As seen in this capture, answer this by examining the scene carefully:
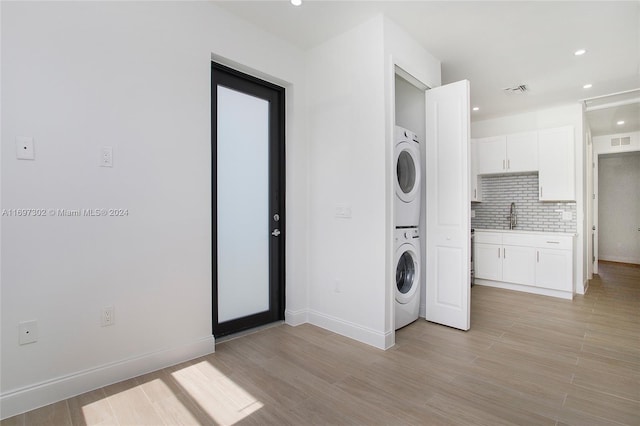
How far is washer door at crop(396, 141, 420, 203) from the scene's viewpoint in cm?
316

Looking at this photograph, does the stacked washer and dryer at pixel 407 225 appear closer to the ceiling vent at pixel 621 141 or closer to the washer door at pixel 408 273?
the washer door at pixel 408 273

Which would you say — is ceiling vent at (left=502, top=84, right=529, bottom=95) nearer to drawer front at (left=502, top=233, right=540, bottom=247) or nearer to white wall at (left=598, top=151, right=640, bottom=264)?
drawer front at (left=502, top=233, right=540, bottom=247)

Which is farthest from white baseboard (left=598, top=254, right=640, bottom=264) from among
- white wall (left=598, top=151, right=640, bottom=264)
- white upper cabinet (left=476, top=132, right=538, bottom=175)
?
white upper cabinet (left=476, top=132, right=538, bottom=175)

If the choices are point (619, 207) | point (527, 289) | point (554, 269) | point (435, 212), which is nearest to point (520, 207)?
point (554, 269)

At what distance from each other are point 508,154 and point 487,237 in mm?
1332

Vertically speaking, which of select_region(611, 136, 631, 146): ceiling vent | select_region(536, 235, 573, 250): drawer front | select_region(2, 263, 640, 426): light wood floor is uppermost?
select_region(611, 136, 631, 146): ceiling vent

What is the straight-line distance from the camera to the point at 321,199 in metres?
3.14

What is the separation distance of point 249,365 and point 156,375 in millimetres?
608

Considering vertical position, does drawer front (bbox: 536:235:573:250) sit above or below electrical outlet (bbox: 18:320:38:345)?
above

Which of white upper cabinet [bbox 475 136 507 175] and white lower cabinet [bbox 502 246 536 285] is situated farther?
white upper cabinet [bbox 475 136 507 175]

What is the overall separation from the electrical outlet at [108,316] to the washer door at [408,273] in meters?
2.35

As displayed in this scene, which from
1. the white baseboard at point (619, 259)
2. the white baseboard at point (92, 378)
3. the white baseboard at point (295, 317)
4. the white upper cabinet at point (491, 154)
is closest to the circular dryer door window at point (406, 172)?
the white baseboard at point (295, 317)

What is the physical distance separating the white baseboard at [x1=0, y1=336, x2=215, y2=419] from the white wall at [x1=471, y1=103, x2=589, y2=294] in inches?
193

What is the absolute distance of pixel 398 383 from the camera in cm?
203
